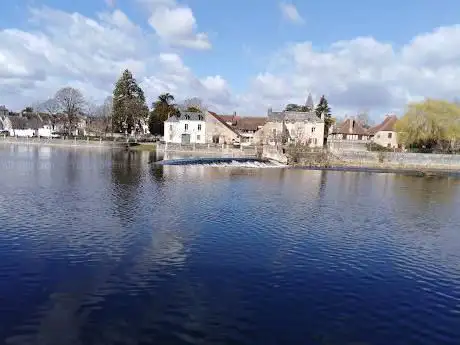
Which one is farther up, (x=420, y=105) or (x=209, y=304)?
(x=420, y=105)

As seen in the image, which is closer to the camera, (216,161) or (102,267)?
(102,267)

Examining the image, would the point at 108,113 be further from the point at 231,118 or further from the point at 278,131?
the point at 278,131

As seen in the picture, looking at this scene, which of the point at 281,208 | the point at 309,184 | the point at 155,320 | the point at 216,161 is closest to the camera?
the point at 155,320

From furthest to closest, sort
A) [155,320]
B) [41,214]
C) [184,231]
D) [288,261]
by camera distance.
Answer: [41,214] → [184,231] → [288,261] → [155,320]

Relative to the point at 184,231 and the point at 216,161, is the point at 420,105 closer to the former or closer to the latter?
the point at 216,161

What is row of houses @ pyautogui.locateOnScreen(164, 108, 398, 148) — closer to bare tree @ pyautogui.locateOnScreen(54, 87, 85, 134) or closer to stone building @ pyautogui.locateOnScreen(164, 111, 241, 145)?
stone building @ pyautogui.locateOnScreen(164, 111, 241, 145)

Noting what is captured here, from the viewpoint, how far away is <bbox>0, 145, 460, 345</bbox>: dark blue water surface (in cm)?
1117

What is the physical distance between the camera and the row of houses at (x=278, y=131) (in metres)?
96.0

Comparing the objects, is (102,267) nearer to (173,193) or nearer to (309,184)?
(173,193)

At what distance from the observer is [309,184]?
44500 mm

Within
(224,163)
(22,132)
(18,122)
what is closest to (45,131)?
(22,132)

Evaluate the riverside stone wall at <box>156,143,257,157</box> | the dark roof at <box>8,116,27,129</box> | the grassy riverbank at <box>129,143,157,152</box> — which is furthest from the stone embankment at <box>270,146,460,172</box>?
the dark roof at <box>8,116,27,129</box>

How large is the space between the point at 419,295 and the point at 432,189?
3422 cm

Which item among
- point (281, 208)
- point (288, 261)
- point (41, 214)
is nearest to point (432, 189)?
point (281, 208)
